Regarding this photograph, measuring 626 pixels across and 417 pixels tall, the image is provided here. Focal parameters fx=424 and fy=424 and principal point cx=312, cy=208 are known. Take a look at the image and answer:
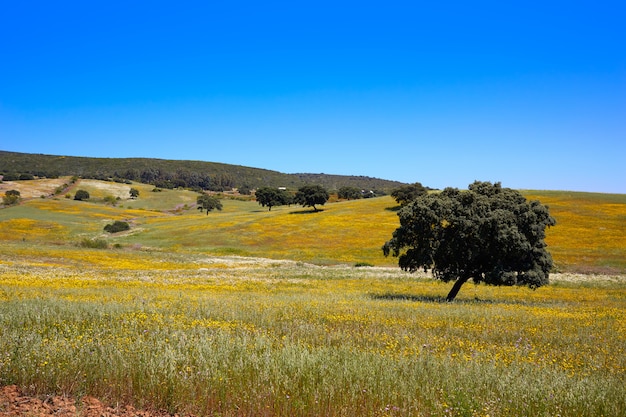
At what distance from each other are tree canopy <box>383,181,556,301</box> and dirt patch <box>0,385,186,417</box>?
2107 centimetres

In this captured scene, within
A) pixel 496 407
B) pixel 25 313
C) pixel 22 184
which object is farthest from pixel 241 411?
pixel 22 184

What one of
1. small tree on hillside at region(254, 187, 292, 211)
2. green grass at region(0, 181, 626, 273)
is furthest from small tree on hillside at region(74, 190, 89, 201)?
small tree on hillside at region(254, 187, 292, 211)

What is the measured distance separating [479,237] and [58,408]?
899 inches

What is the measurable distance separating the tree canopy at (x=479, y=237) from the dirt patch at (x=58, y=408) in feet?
69.1

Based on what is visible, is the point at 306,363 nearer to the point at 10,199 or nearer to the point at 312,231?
the point at 312,231

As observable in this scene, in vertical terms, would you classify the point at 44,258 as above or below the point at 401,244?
below

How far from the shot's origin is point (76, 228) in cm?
8400

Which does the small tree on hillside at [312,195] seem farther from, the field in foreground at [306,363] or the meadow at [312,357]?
the field in foreground at [306,363]

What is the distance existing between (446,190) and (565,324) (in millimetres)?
13112

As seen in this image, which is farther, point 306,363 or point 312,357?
point 312,357

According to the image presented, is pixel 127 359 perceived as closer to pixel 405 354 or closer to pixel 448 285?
pixel 405 354

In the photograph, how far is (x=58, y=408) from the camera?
237 inches

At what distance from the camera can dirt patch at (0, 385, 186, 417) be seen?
578 centimetres

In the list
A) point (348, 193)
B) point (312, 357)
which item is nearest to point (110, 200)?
point (348, 193)
